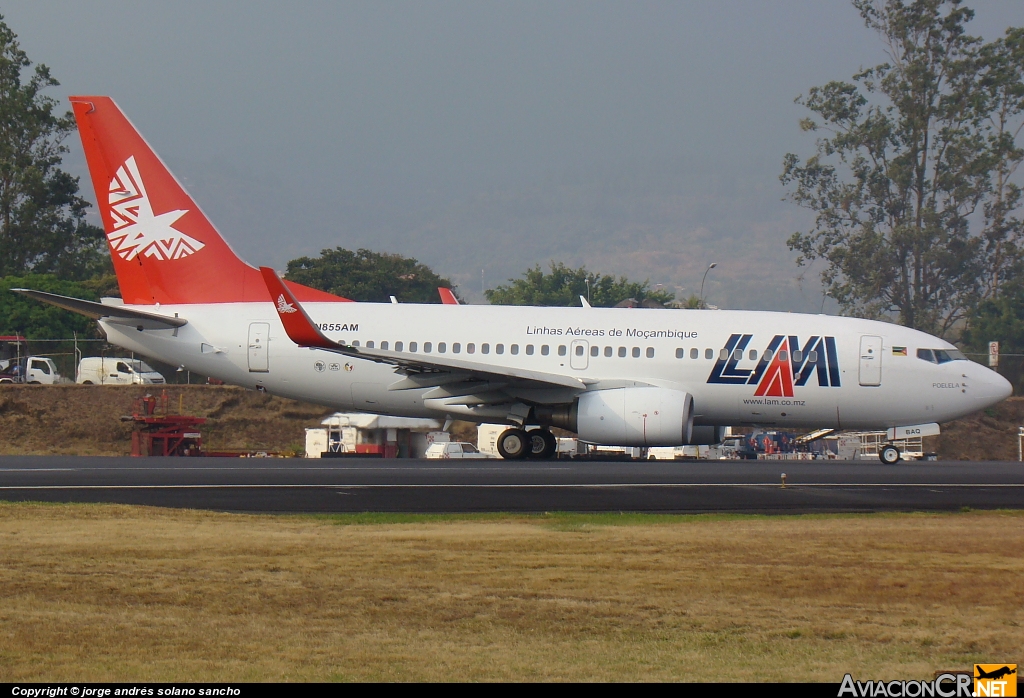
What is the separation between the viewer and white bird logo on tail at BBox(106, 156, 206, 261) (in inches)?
984

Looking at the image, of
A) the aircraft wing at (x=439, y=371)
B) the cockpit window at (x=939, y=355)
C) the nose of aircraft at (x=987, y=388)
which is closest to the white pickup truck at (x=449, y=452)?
the aircraft wing at (x=439, y=371)

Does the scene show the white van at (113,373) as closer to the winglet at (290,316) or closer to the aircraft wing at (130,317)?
the aircraft wing at (130,317)

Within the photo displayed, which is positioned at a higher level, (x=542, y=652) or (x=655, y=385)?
(x=655, y=385)

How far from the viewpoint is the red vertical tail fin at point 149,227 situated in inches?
984

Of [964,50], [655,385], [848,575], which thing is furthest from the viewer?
[964,50]

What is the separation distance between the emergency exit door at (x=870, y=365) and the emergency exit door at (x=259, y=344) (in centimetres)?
1286

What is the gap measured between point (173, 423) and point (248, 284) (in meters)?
5.71

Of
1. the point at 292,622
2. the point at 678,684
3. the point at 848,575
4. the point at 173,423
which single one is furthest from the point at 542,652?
the point at 173,423

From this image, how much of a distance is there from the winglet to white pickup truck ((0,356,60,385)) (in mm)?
28917

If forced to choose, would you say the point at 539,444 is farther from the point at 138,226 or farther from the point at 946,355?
the point at 138,226

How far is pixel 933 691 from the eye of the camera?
5359 mm

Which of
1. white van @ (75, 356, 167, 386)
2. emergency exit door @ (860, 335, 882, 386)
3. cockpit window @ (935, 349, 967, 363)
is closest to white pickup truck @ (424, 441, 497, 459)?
emergency exit door @ (860, 335, 882, 386)

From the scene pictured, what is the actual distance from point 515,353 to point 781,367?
5.67m

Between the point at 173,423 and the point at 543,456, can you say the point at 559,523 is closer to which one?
the point at 543,456
